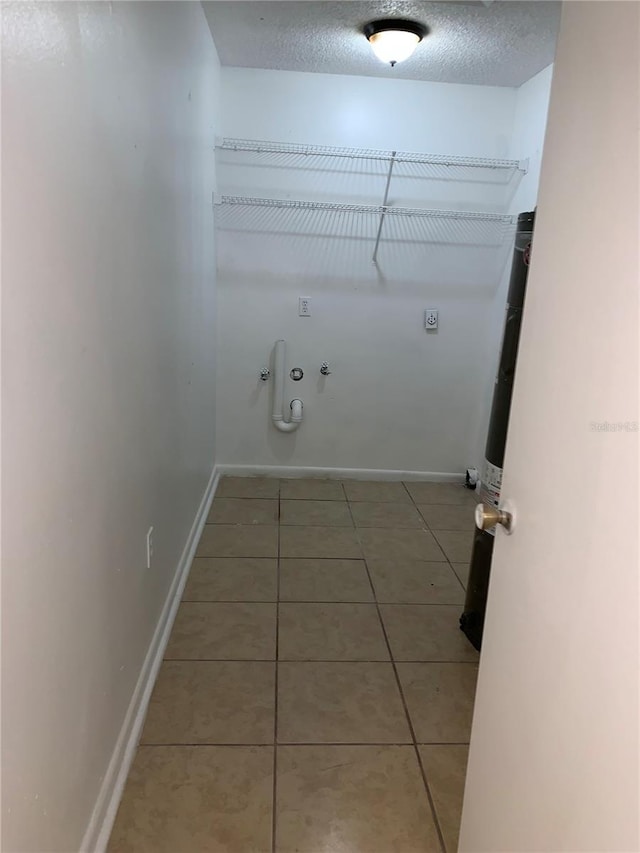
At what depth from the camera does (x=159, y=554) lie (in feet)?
6.81

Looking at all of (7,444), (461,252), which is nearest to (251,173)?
(461,252)

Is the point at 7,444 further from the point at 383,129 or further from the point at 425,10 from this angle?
the point at 383,129

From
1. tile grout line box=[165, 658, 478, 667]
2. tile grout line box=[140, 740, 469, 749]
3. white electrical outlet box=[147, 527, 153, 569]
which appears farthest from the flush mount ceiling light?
tile grout line box=[140, 740, 469, 749]

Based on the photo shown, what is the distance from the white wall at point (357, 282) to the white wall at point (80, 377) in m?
1.36

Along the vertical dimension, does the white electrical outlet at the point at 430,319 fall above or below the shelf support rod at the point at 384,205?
below

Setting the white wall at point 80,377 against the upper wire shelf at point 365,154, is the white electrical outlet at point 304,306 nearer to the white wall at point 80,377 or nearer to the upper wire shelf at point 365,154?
the upper wire shelf at point 365,154

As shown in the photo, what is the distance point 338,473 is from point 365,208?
1629 millimetres

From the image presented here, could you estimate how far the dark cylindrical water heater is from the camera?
6.77 feet

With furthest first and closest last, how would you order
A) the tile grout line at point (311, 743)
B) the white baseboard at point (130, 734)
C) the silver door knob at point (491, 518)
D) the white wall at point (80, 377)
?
the tile grout line at point (311, 743) < the white baseboard at point (130, 734) < the silver door knob at point (491, 518) < the white wall at point (80, 377)

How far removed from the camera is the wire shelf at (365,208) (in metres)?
3.44

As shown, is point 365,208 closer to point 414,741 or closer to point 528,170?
point 528,170

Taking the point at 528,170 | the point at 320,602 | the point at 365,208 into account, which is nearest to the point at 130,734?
the point at 320,602

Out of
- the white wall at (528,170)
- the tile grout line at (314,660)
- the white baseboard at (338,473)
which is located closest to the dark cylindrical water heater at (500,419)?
the tile grout line at (314,660)

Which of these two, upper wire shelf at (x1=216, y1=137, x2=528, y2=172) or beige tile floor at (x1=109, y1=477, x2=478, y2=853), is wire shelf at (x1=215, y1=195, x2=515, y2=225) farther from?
beige tile floor at (x1=109, y1=477, x2=478, y2=853)
